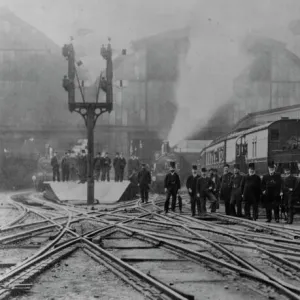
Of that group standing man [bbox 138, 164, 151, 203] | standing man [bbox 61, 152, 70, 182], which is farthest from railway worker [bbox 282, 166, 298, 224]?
standing man [bbox 61, 152, 70, 182]

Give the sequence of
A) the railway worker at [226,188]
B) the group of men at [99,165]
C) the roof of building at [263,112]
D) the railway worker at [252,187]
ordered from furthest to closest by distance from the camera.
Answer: the roof of building at [263,112] < the group of men at [99,165] < the railway worker at [226,188] < the railway worker at [252,187]

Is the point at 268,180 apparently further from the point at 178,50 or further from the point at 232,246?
the point at 178,50

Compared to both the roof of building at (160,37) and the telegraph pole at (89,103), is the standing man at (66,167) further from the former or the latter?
the roof of building at (160,37)

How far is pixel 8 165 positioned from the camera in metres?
42.7

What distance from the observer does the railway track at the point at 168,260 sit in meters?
5.66

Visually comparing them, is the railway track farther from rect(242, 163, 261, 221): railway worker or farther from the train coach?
the train coach

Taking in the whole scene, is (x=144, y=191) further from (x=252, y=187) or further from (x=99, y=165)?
(x=252, y=187)

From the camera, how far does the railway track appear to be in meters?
5.66

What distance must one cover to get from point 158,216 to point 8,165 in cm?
3008

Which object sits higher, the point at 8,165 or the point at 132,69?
the point at 132,69

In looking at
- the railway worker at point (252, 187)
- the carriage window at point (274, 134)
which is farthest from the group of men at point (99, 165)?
the railway worker at point (252, 187)

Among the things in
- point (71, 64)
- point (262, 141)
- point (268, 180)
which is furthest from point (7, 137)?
point (268, 180)

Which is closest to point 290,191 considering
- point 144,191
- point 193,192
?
point 193,192

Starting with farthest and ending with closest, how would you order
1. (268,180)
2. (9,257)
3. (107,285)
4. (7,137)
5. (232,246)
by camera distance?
(7,137) → (268,180) → (232,246) → (9,257) → (107,285)
